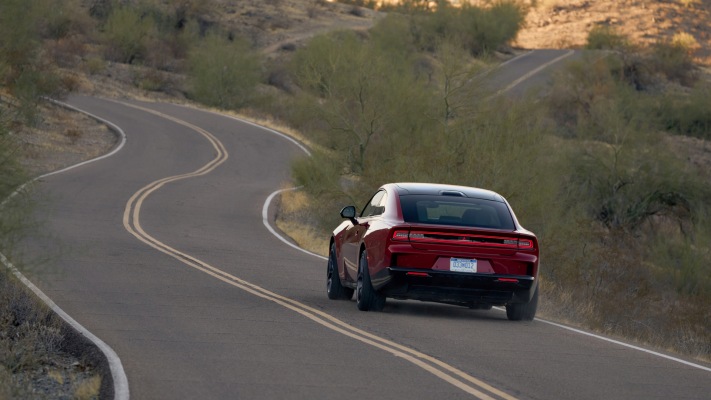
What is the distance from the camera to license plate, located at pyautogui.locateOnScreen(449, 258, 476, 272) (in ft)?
47.3

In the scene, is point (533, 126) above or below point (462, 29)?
above

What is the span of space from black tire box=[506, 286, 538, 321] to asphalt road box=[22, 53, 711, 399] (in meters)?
0.14

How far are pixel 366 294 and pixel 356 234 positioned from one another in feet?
3.98

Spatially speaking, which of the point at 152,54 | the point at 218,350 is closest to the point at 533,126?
the point at 218,350

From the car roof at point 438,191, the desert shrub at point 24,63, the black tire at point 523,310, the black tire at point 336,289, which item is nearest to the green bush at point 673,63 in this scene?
the desert shrub at point 24,63

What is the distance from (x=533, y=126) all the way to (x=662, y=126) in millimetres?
30538

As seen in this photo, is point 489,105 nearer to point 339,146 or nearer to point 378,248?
point 339,146

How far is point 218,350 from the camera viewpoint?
11.7 metres

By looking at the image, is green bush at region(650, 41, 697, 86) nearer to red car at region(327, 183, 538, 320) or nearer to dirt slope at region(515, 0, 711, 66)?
dirt slope at region(515, 0, 711, 66)

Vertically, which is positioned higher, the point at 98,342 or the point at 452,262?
the point at 452,262

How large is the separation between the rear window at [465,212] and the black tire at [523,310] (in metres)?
1.04

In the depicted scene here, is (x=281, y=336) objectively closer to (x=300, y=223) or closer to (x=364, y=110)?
(x=300, y=223)

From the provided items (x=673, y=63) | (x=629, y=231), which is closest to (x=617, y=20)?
(x=673, y=63)

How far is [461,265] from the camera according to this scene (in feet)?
47.3
